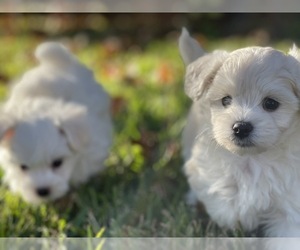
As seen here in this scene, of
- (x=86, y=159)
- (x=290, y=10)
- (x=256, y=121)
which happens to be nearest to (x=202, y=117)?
(x=256, y=121)

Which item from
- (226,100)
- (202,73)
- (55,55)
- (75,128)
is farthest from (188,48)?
(55,55)

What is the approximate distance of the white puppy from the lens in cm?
358

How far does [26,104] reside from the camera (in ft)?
12.8

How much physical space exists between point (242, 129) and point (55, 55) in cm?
205

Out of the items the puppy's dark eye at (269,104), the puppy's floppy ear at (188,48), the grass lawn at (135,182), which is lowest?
the grass lawn at (135,182)

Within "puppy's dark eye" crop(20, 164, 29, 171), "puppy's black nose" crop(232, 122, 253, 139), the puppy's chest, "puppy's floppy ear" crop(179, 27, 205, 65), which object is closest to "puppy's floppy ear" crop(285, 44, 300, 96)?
"puppy's black nose" crop(232, 122, 253, 139)

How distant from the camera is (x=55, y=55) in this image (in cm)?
426

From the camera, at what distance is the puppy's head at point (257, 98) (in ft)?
8.34

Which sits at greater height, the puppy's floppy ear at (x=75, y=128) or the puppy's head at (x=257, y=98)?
the puppy's head at (x=257, y=98)

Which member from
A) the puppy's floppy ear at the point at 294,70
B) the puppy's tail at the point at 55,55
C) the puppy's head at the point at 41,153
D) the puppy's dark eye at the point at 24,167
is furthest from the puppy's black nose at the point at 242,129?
the puppy's tail at the point at 55,55

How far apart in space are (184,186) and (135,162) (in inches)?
20.9

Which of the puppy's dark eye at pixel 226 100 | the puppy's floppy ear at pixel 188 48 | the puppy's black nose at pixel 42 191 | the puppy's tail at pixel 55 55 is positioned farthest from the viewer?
the puppy's tail at pixel 55 55

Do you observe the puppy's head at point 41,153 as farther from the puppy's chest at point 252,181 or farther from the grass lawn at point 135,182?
the puppy's chest at point 252,181

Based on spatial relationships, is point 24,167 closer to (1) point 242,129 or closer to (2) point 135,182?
(2) point 135,182
